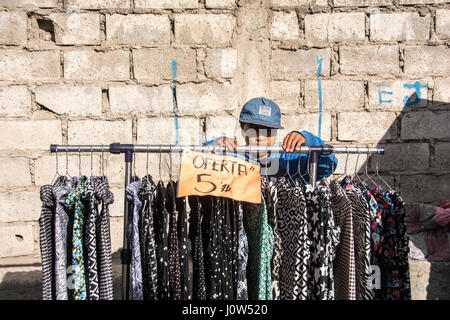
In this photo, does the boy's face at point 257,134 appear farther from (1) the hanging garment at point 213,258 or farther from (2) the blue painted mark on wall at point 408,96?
(2) the blue painted mark on wall at point 408,96

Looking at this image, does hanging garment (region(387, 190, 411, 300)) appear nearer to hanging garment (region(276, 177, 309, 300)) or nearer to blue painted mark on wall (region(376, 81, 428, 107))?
hanging garment (region(276, 177, 309, 300))

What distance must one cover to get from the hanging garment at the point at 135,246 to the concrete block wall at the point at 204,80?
1.33m

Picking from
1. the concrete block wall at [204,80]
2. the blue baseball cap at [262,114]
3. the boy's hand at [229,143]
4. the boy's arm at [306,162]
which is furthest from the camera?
the concrete block wall at [204,80]

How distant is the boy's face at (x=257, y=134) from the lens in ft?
7.72

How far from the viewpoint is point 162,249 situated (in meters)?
1.84

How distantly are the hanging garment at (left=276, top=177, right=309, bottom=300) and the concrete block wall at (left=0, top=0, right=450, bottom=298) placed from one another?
1.34m

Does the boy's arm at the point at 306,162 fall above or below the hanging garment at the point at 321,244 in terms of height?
above

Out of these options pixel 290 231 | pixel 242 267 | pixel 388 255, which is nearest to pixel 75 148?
pixel 242 267

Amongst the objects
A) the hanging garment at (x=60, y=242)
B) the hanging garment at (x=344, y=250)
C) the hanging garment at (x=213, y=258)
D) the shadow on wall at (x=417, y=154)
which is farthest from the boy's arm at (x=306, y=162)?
the hanging garment at (x=60, y=242)

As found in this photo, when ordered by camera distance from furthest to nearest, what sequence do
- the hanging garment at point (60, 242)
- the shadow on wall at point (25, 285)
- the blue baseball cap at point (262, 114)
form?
the shadow on wall at point (25, 285), the blue baseball cap at point (262, 114), the hanging garment at point (60, 242)

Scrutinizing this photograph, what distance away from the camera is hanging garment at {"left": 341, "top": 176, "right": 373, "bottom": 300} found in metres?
1.88

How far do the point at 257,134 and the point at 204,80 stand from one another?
1035 millimetres

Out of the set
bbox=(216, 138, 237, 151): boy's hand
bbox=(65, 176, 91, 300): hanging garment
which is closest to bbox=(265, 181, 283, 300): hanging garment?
bbox=(216, 138, 237, 151): boy's hand

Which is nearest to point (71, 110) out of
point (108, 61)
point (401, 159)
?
point (108, 61)
